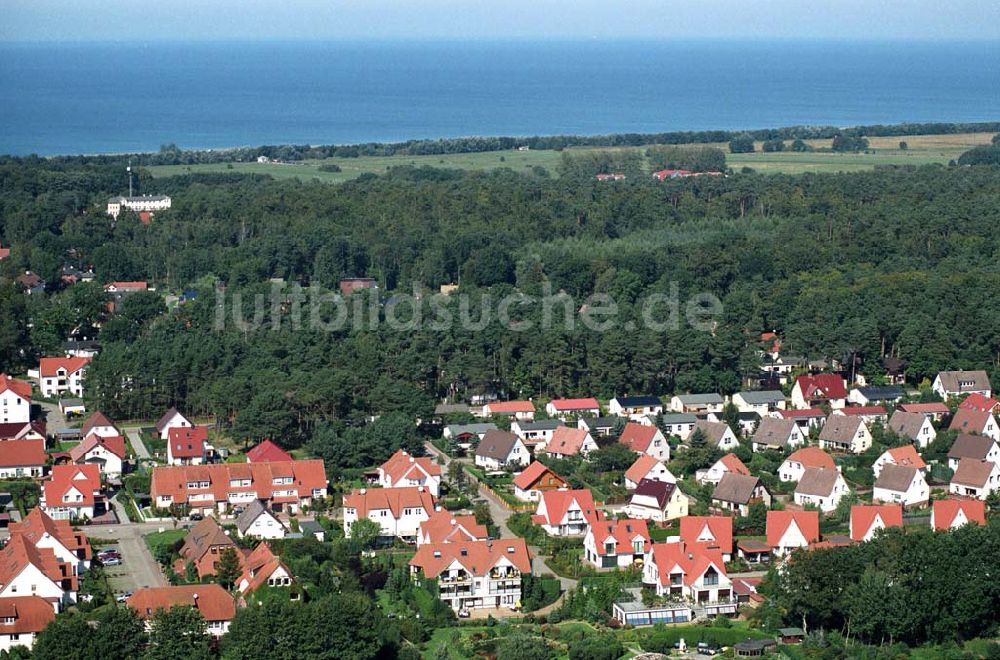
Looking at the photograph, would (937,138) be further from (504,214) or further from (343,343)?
(343,343)

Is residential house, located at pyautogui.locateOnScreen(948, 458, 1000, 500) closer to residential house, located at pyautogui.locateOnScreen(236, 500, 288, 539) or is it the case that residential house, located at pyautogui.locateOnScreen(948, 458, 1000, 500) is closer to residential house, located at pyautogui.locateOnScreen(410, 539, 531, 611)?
residential house, located at pyautogui.locateOnScreen(410, 539, 531, 611)

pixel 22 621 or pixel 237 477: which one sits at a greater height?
pixel 237 477

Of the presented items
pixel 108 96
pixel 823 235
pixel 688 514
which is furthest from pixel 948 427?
pixel 108 96

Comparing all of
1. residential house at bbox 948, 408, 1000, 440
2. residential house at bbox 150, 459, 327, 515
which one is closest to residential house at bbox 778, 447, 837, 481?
residential house at bbox 948, 408, 1000, 440

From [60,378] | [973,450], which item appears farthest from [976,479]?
[60,378]

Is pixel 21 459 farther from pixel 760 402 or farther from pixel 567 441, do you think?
pixel 760 402

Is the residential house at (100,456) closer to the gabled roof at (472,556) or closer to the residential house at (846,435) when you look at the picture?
the gabled roof at (472,556)
